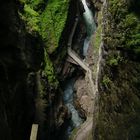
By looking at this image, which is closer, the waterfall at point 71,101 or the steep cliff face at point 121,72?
the steep cliff face at point 121,72

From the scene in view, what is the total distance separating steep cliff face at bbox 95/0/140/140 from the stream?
964 centimetres

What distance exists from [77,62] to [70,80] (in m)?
1.05

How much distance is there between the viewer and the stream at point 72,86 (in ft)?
60.7

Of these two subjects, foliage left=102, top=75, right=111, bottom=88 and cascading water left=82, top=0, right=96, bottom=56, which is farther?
cascading water left=82, top=0, right=96, bottom=56

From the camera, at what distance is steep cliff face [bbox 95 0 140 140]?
24.1 ft

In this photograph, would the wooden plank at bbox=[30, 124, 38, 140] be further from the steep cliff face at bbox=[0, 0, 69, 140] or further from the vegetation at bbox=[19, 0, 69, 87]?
the vegetation at bbox=[19, 0, 69, 87]

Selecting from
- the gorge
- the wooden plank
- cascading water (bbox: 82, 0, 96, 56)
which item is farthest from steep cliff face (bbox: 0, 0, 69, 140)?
cascading water (bbox: 82, 0, 96, 56)

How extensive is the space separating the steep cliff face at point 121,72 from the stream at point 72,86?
9638 mm

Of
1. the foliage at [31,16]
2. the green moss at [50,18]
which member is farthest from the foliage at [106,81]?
the green moss at [50,18]

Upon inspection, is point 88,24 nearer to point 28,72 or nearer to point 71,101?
point 71,101

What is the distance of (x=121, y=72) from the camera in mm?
7883

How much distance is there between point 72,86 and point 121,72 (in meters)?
12.1

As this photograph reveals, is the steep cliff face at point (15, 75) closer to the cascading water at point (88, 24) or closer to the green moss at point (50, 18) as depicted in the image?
the green moss at point (50, 18)

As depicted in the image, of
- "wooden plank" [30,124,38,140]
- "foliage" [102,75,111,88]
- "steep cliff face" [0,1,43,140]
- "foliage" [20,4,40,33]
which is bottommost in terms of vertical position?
"wooden plank" [30,124,38,140]
